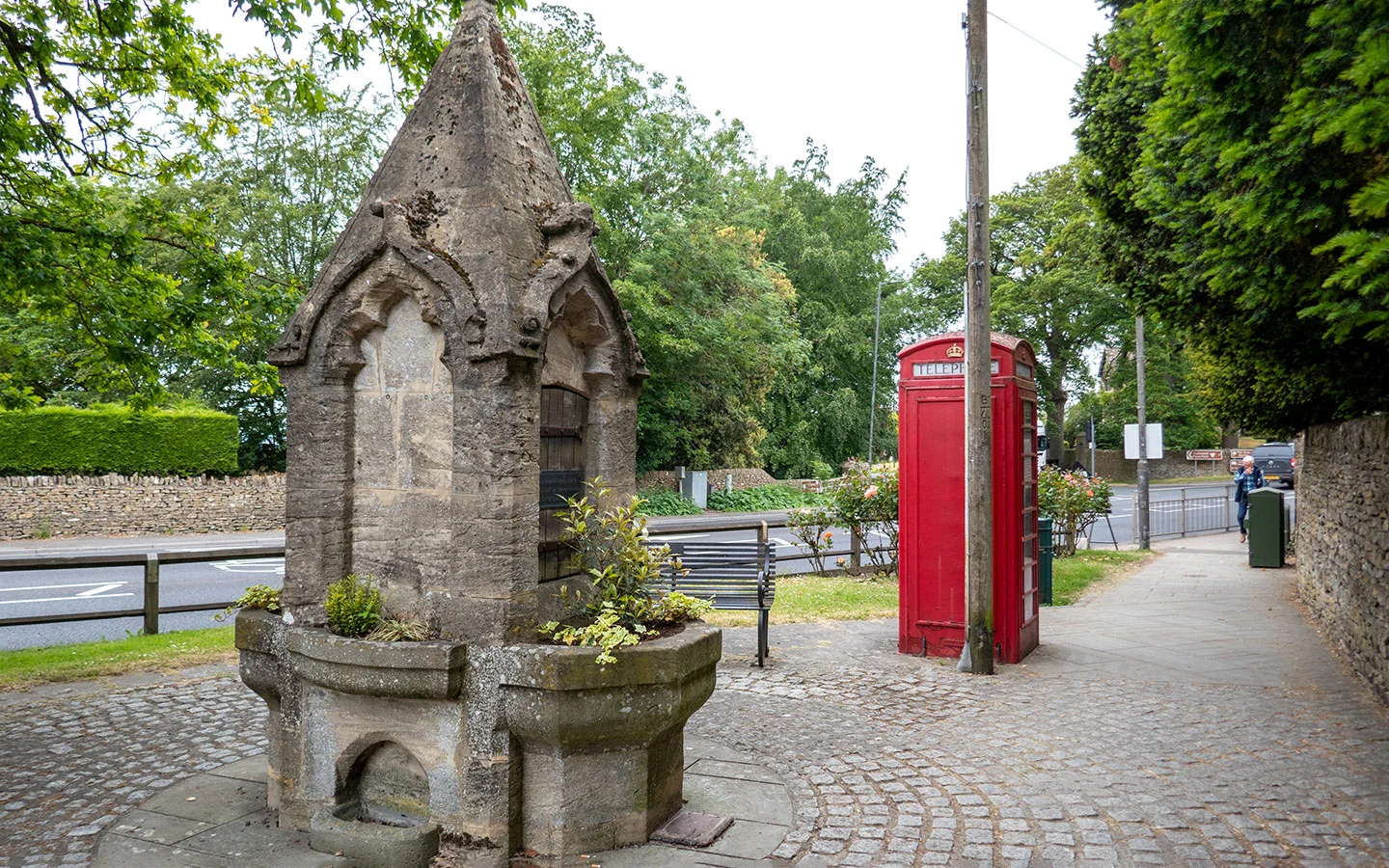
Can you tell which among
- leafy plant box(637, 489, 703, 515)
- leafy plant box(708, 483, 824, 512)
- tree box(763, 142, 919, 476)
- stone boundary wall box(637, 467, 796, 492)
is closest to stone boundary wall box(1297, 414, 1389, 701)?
leafy plant box(637, 489, 703, 515)

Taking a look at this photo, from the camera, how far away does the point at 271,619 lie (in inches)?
190

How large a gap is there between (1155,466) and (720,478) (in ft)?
90.0

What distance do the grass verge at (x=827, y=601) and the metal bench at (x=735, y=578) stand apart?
1894 millimetres

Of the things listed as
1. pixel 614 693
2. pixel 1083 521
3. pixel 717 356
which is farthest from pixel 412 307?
pixel 717 356

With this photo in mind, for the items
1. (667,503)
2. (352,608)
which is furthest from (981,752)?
(667,503)

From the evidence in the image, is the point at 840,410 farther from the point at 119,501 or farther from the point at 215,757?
the point at 215,757

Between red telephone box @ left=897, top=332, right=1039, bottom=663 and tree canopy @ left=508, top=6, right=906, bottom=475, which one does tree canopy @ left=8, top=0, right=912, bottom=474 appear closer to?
tree canopy @ left=508, top=6, right=906, bottom=475

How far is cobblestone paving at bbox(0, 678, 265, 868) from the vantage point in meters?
4.58

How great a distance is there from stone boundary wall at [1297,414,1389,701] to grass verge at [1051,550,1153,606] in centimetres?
276

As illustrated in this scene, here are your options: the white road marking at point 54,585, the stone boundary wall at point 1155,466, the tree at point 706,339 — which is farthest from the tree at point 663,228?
the stone boundary wall at point 1155,466

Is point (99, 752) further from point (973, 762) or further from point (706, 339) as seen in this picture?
point (706, 339)

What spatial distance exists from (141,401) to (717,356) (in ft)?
65.5

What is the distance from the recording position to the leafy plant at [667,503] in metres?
28.7

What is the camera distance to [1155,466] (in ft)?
155
